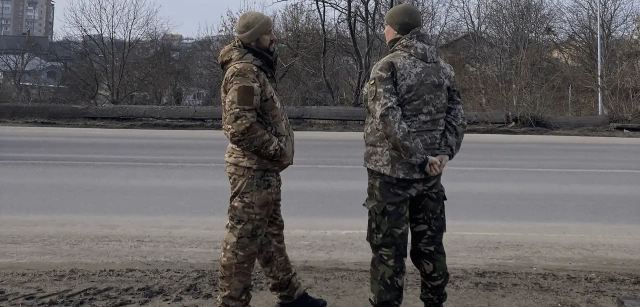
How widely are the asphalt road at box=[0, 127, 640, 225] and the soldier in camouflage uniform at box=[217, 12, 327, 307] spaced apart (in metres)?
3.30

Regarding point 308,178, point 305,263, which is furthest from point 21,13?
point 305,263

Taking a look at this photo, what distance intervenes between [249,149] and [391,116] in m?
0.80

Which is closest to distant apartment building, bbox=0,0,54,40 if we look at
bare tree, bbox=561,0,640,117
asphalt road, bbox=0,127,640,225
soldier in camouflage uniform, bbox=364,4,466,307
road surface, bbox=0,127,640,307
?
bare tree, bbox=561,0,640,117

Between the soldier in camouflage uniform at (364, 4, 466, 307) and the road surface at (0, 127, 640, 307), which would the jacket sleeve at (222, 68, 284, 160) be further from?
the road surface at (0, 127, 640, 307)

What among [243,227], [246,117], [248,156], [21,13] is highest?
[21,13]

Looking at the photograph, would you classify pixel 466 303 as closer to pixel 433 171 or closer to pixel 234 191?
pixel 433 171

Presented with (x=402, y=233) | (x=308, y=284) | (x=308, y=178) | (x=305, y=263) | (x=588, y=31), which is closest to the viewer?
(x=402, y=233)

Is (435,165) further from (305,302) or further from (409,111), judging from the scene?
(305,302)

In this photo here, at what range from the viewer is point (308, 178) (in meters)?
9.08

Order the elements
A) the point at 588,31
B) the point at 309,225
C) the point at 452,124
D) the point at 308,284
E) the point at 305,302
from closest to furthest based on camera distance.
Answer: the point at 452,124, the point at 305,302, the point at 308,284, the point at 309,225, the point at 588,31

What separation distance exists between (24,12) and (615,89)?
110m

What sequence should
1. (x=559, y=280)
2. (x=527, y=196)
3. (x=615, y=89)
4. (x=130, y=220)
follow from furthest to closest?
(x=615, y=89)
(x=527, y=196)
(x=130, y=220)
(x=559, y=280)

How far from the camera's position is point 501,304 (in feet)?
13.9

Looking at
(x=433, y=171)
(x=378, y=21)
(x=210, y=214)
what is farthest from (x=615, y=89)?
(x=433, y=171)
